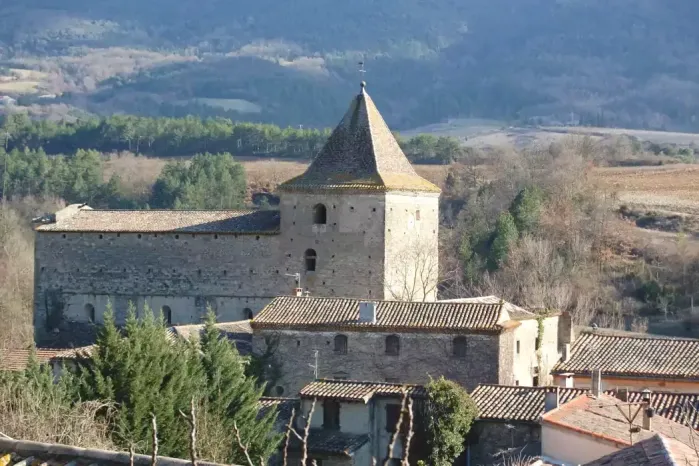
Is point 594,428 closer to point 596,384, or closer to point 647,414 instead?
point 647,414

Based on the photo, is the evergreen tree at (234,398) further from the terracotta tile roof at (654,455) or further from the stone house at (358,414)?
the terracotta tile roof at (654,455)

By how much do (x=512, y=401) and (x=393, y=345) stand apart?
5.68 m

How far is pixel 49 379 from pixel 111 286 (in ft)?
65.0

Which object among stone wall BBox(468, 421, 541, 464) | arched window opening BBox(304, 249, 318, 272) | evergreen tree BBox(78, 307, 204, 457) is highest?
arched window opening BBox(304, 249, 318, 272)

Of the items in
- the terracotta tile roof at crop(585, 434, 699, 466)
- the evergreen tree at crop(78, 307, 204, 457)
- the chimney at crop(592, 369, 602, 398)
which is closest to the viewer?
the terracotta tile roof at crop(585, 434, 699, 466)

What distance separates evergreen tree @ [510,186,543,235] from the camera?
225ft

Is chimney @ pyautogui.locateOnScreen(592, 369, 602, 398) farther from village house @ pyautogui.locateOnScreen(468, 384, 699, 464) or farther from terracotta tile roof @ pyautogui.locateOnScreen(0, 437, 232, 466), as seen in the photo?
terracotta tile roof @ pyautogui.locateOnScreen(0, 437, 232, 466)

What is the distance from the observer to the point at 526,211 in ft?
226

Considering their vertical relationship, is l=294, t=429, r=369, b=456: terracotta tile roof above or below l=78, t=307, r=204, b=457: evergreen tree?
below

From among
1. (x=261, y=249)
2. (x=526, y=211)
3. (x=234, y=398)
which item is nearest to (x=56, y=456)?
(x=234, y=398)

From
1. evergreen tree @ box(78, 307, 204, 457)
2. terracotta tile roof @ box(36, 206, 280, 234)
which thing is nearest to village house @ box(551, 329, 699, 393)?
terracotta tile roof @ box(36, 206, 280, 234)

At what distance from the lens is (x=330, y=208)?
161 feet

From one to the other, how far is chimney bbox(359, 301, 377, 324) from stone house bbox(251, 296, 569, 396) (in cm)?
2

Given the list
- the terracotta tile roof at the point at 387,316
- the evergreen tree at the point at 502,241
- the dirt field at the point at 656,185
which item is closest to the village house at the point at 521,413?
the terracotta tile roof at the point at 387,316
